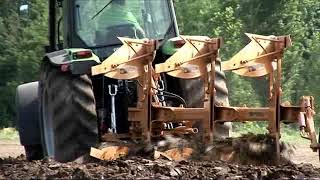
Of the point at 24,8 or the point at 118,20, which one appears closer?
the point at 118,20

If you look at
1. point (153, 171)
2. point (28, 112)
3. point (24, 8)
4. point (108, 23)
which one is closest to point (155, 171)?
point (153, 171)

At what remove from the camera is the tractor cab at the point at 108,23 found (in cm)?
821

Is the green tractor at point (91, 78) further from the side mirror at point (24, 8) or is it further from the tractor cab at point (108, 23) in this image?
the side mirror at point (24, 8)

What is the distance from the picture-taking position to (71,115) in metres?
7.35

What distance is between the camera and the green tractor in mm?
7363

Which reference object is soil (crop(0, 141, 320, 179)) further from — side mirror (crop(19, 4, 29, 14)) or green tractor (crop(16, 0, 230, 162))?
side mirror (crop(19, 4, 29, 14))

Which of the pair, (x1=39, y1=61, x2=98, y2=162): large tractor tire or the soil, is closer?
the soil

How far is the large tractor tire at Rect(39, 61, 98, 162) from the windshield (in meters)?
0.83

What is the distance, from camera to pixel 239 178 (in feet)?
18.1

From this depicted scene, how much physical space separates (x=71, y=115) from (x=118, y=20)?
1445 mm

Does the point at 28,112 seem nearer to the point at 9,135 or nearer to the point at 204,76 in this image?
the point at 204,76

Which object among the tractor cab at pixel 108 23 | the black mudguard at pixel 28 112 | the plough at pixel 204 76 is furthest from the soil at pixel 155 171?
the black mudguard at pixel 28 112

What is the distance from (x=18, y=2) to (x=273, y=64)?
3334 centimetres

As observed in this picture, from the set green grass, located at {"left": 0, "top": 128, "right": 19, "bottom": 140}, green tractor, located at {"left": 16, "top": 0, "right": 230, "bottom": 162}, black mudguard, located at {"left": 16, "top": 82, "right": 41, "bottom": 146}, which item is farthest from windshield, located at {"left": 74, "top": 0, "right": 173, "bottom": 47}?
green grass, located at {"left": 0, "top": 128, "right": 19, "bottom": 140}
